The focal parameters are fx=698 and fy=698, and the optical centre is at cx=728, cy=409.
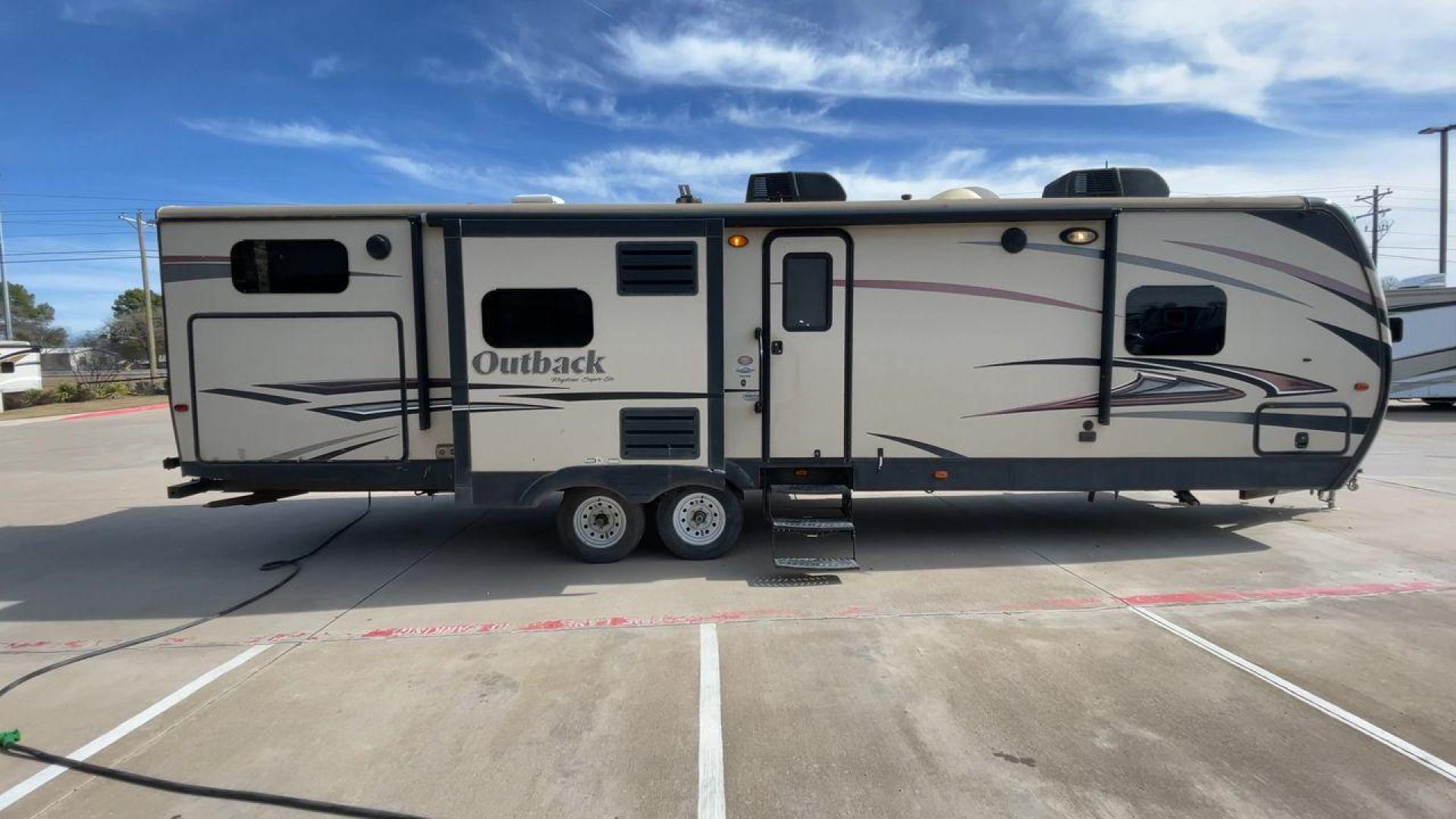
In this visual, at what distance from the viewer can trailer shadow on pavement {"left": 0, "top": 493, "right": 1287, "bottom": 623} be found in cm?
570

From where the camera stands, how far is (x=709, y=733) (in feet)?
11.5

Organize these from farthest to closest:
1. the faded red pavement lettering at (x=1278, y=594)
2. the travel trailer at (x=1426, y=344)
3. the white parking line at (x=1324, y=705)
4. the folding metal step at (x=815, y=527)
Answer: the travel trailer at (x=1426, y=344) < the folding metal step at (x=815, y=527) < the faded red pavement lettering at (x=1278, y=594) < the white parking line at (x=1324, y=705)

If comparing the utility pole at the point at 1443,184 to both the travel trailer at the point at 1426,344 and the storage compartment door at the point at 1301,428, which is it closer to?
the travel trailer at the point at 1426,344

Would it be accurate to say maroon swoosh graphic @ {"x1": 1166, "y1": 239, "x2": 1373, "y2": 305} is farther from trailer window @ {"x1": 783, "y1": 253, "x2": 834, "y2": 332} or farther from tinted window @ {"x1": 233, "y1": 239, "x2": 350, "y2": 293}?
tinted window @ {"x1": 233, "y1": 239, "x2": 350, "y2": 293}

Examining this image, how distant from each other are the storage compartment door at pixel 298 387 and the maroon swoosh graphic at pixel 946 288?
4024 mm

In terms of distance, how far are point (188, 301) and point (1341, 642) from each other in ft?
29.5

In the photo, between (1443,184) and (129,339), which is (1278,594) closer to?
(1443,184)

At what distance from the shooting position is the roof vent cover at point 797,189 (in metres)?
6.38

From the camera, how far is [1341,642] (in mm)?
4469

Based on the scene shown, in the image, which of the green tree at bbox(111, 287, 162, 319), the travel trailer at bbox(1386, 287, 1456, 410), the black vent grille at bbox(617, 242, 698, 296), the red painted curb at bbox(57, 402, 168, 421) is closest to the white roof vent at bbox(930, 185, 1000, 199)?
the black vent grille at bbox(617, 242, 698, 296)

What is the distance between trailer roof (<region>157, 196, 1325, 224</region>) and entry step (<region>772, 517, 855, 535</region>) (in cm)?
261

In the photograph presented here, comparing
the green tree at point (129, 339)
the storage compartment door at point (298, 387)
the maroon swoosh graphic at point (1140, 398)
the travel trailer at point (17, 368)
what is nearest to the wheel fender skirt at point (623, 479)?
the storage compartment door at point (298, 387)

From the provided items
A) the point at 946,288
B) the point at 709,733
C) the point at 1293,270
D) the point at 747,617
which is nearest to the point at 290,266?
the point at 747,617

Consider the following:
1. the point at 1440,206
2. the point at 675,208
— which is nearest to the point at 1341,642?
the point at 675,208
